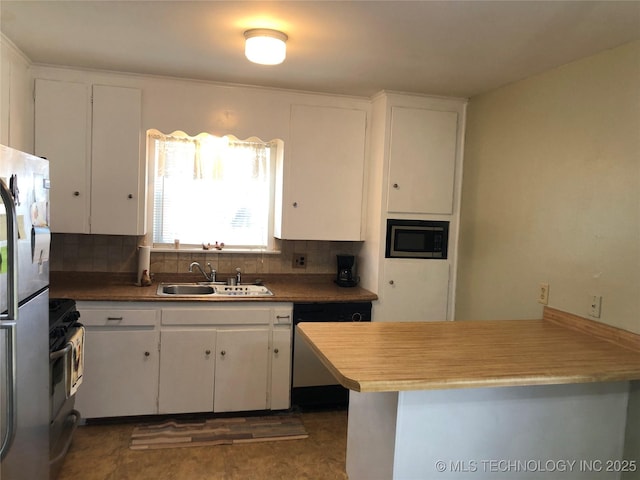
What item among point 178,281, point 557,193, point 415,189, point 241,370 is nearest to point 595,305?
point 557,193

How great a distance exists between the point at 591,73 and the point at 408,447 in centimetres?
202

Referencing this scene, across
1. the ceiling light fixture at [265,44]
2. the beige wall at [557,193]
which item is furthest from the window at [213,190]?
the beige wall at [557,193]

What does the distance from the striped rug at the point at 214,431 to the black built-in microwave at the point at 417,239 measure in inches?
54.1

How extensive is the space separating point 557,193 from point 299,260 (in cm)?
199

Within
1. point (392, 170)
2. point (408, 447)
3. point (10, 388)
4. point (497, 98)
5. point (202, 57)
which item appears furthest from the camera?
point (392, 170)

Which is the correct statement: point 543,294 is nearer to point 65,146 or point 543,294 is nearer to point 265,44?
point 265,44

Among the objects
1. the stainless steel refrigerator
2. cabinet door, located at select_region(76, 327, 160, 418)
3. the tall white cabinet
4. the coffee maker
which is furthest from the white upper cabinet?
the tall white cabinet

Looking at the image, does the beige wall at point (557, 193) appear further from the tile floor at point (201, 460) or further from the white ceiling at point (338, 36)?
the tile floor at point (201, 460)

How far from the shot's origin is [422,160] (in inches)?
138

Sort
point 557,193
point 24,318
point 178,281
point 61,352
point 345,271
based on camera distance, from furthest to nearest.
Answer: point 345,271
point 178,281
point 557,193
point 61,352
point 24,318

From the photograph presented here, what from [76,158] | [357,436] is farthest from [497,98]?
[76,158]

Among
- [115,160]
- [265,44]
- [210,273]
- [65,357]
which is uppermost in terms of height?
[265,44]

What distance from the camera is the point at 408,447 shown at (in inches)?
69.6

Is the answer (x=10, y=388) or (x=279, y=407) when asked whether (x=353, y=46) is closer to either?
(x=10, y=388)
